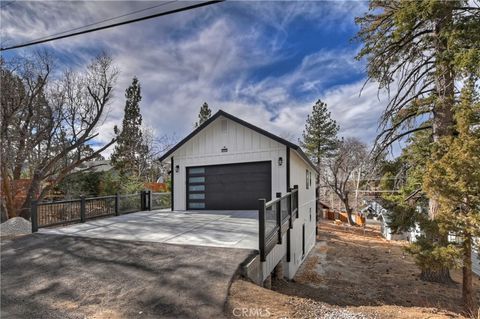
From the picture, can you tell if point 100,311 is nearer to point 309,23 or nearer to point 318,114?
point 309,23

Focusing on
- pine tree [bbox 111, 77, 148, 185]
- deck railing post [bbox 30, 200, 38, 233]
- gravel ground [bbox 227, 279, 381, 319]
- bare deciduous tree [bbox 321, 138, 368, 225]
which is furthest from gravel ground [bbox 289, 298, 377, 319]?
bare deciduous tree [bbox 321, 138, 368, 225]

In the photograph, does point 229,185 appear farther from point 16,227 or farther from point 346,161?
point 346,161

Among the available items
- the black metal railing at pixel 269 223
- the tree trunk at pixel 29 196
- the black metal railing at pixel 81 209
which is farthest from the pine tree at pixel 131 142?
the black metal railing at pixel 269 223

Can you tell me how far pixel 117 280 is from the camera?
14.4 ft

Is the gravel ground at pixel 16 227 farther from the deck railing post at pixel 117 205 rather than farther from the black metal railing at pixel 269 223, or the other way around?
the black metal railing at pixel 269 223

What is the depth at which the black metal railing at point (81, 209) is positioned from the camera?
8328 mm

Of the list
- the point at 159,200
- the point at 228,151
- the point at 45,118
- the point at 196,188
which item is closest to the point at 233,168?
the point at 228,151

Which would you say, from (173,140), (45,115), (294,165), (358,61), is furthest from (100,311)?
(173,140)

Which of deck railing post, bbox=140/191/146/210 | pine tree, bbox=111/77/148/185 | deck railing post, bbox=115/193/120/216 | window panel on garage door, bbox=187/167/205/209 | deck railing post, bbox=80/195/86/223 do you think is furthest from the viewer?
pine tree, bbox=111/77/148/185

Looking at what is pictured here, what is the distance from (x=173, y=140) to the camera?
2842 centimetres

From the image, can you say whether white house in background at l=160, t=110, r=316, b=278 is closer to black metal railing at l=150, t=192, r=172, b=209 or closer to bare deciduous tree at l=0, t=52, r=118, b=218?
black metal railing at l=150, t=192, r=172, b=209

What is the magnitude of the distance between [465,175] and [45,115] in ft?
65.0

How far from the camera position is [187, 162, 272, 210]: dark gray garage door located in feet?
33.8

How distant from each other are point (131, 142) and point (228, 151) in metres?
18.3
